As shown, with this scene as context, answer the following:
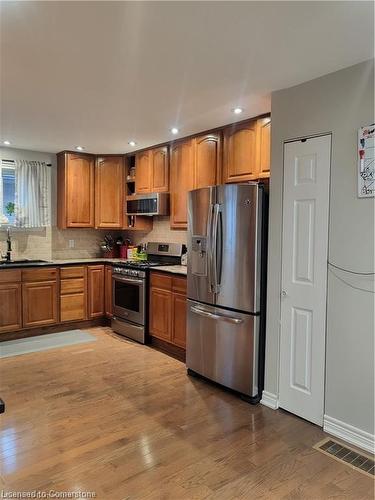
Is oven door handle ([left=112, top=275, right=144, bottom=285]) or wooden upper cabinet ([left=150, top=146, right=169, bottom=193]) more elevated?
wooden upper cabinet ([left=150, top=146, right=169, bottom=193])

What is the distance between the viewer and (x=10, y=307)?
14.8 ft

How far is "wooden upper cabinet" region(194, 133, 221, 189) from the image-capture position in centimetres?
392

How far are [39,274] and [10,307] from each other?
506 mm

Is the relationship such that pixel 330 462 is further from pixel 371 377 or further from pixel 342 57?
pixel 342 57

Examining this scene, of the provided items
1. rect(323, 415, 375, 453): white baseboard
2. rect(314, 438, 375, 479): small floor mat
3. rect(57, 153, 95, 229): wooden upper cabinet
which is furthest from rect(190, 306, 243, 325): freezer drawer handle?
rect(57, 153, 95, 229): wooden upper cabinet

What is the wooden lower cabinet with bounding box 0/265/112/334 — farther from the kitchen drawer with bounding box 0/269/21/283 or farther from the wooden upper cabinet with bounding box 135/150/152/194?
the wooden upper cabinet with bounding box 135/150/152/194

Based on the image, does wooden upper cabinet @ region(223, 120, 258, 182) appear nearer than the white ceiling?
No

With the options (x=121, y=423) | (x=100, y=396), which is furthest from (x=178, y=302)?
(x=121, y=423)

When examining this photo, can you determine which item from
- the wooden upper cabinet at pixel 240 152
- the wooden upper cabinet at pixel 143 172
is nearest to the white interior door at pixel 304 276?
the wooden upper cabinet at pixel 240 152

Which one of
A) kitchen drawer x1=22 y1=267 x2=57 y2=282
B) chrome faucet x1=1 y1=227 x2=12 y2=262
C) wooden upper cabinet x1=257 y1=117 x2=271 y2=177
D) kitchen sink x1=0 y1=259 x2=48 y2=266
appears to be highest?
wooden upper cabinet x1=257 y1=117 x2=271 y2=177

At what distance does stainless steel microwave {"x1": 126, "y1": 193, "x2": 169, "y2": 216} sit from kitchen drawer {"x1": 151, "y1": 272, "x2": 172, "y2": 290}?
836mm

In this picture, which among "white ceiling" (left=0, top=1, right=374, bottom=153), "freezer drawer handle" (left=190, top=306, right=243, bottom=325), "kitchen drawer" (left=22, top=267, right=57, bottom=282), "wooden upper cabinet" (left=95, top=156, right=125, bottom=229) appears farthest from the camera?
"wooden upper cabinet" (left=95, top=156, right=125, bottom=229)

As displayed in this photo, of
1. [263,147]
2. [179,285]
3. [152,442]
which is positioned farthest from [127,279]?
[152,442]

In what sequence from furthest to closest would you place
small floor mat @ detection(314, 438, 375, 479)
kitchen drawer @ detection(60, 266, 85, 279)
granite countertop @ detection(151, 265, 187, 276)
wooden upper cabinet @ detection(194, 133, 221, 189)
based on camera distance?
kitchen drawer @ detection(60, 266, 85, 279) → granite countertop @ detection(151, 265, 187, 276) → wooden upper cabinet @ detection(194, 133, 221, 189) → small floor mat @ detection(314, 438, 375, 479)
